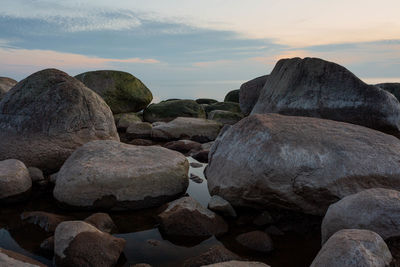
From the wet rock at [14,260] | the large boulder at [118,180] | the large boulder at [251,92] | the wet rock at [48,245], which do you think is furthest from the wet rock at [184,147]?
the wet rock at [14,260]

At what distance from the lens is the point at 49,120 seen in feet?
22.6

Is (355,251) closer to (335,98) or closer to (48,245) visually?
(48,245)

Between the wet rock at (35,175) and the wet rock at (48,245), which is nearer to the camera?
the wet rock at (48,245)

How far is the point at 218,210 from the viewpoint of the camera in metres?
4.80

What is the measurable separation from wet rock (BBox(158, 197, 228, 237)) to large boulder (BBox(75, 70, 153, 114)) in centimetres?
1195

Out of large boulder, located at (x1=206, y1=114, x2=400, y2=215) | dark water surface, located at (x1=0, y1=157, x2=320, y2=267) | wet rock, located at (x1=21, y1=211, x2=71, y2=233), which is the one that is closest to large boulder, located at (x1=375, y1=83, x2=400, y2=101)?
large boulder, located at (x1=206, y1=114, x2=400, y2=215)

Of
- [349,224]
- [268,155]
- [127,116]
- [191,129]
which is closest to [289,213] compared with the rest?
[268,155]

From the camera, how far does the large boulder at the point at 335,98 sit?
811cm

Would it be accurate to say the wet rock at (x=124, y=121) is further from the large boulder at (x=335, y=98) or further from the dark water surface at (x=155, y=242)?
the dark water surface at (x=155, y=242)

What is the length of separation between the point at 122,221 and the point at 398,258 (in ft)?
10.7

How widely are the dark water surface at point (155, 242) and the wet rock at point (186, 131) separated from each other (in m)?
6.83

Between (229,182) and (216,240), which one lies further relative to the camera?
(229,182)

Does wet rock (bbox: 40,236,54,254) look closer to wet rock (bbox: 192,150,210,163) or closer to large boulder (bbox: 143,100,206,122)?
wet rock (bbox: 192,150,210,163)

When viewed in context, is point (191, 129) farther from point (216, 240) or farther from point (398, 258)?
point (398, 258)
